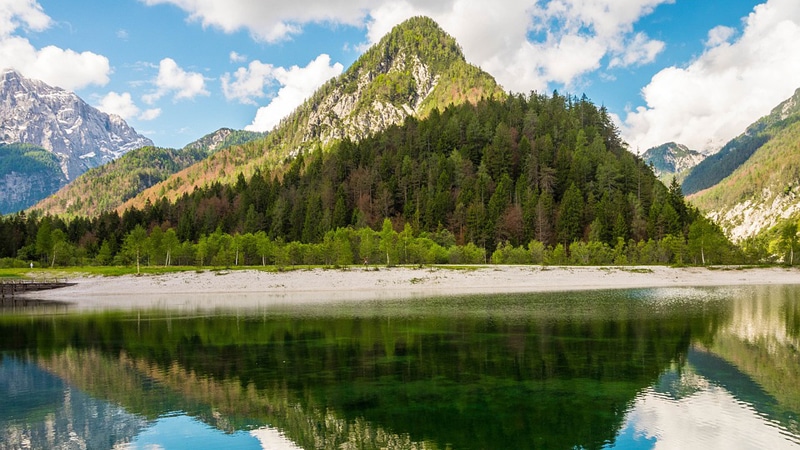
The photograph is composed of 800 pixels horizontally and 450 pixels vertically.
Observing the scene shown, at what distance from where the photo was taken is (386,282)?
8781cm

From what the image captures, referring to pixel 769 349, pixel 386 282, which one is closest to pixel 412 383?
pixel 769 349

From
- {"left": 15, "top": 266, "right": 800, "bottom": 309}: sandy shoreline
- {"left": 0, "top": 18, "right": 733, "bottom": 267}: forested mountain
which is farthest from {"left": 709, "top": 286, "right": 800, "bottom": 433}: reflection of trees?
{"left": 0, "top": 18, "right": 733, "bottom": 267}: forested mountain

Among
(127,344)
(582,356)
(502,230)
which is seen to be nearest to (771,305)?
(582,356)

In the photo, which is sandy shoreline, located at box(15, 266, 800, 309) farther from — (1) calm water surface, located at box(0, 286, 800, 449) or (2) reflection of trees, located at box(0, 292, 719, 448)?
(1) calm water surface, located at box(0, 286, 800, 449)

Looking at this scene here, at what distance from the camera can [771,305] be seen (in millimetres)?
52781

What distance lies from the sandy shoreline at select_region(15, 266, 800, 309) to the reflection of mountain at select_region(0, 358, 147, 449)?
162ft

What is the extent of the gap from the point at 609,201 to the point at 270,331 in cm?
10979

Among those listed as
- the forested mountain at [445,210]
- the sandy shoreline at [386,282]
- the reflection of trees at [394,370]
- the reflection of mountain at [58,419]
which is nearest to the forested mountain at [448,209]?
the forested mountain at [445,210]

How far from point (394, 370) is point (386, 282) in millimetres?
62197

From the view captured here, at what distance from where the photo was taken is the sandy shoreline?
261ft

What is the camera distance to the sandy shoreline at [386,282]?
3137 inches

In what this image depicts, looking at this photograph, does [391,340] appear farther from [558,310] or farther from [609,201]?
[609,201]

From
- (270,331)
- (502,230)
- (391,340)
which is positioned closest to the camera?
(391,340)

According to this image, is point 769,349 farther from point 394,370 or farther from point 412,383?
point 394,370
